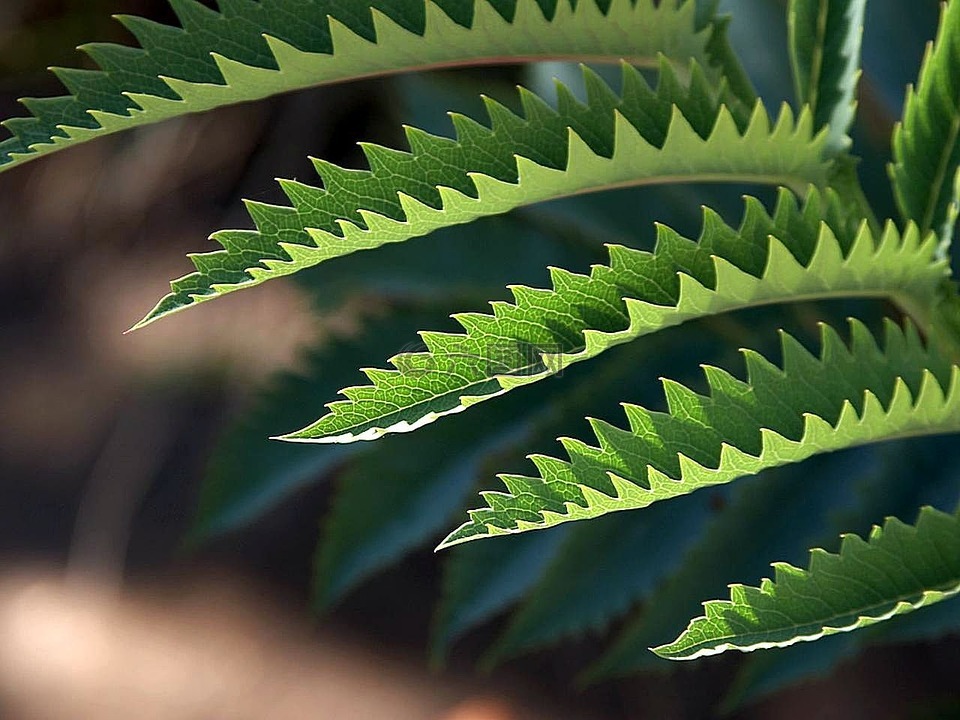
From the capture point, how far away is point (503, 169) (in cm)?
44

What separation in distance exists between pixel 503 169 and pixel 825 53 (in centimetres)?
21

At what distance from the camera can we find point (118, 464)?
4.38 ft

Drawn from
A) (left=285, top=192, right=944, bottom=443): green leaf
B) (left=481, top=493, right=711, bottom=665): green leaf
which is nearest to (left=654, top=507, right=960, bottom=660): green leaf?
(left=285, top=192, right=944, bottom=443): green leaf

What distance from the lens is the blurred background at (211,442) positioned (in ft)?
2.81

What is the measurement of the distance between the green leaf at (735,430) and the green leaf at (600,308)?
30 mm

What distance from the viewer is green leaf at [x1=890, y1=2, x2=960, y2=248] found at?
49cm

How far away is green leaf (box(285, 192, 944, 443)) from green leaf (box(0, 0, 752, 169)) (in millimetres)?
128

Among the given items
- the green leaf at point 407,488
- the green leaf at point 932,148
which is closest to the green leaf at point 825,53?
the green leaf at point 932,148

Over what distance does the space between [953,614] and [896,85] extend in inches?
15.7

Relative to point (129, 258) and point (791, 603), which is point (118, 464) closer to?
point (129, 258)

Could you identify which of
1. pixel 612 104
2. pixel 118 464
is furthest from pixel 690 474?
pixel 118 464

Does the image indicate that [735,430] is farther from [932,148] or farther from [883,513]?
[883,513]

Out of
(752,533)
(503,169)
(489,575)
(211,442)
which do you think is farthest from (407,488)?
(211,442)

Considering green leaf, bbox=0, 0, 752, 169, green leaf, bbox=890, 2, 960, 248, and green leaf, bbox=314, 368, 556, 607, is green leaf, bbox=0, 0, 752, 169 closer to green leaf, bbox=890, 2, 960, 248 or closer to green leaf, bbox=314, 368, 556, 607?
green leaf, bbox=890, 2, 960, 248
